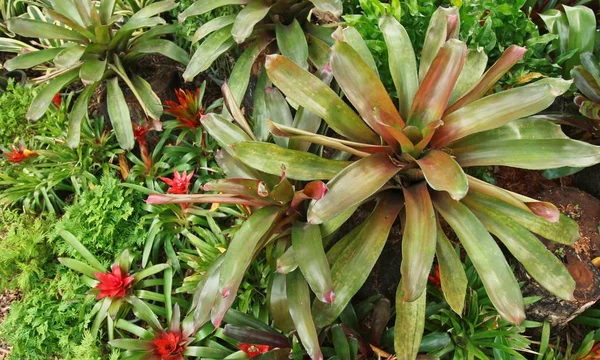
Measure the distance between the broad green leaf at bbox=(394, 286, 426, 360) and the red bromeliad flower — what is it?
1.80m

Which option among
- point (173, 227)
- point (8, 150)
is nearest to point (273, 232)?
point (173, 227)

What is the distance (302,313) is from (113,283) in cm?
118

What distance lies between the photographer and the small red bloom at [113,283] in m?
2.30

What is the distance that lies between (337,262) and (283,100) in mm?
737

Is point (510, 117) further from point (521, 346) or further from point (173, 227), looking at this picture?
point (173, 227)

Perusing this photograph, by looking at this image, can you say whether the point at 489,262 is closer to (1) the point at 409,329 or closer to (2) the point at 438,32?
(1) the point at 409,329

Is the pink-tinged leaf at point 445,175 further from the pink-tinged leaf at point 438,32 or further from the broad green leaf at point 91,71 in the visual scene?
the broad green leaf at point 91,71

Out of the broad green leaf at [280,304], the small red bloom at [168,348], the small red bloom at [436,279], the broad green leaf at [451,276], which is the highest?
the broad green leaf at [451,276]

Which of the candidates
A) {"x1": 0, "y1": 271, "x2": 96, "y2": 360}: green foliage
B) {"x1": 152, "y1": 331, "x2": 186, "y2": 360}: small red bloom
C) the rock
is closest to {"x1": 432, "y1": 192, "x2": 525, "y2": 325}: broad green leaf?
the rock

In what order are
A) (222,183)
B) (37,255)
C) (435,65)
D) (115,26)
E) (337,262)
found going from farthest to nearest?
1. (115,26)
2. (37,255)
3. (337,262)
4. (222,183)
5. (435,65)

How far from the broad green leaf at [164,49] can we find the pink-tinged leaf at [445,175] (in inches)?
68.7

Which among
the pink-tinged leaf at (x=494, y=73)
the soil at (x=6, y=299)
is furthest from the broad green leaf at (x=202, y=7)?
the soil at (x=6, y=299)

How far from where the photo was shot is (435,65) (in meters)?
1.50

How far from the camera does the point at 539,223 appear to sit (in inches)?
65.3
